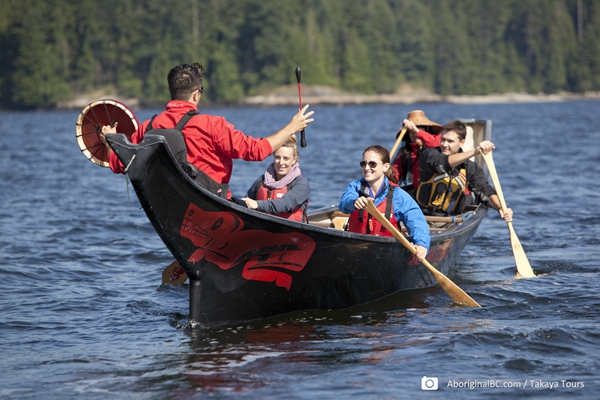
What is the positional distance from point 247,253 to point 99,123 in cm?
166

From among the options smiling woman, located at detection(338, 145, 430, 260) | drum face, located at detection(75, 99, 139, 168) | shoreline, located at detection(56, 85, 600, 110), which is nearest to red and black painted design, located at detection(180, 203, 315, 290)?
smiling woman, located at detection(338, 145, 430, 260)

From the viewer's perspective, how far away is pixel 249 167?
2369 cm

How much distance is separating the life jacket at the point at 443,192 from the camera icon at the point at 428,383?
13.4ft

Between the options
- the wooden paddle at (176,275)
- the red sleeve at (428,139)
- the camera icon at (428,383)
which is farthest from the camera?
the red sleeve at (428,139)

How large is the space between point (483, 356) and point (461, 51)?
11604cm

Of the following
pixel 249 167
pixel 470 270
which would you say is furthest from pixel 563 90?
pixel 470 270

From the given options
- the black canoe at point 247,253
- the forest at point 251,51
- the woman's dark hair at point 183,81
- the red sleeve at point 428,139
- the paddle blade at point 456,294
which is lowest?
the paddle blade at point 456,294

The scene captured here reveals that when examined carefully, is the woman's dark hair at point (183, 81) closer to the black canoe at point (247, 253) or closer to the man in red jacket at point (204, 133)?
the man in red jacket at point (204, 133)

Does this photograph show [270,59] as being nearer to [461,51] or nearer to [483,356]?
[461,51]

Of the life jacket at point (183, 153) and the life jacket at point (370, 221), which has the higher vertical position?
the life jacket at point (183, 153)

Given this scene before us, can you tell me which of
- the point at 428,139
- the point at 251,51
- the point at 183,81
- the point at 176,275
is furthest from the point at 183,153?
the point at 251,51

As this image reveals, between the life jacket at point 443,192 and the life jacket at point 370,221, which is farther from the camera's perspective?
the life jacket at point 443,192

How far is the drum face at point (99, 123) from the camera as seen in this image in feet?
22.7

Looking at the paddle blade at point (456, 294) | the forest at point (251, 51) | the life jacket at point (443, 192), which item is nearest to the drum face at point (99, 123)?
the paddle blade at point (456, 294)
